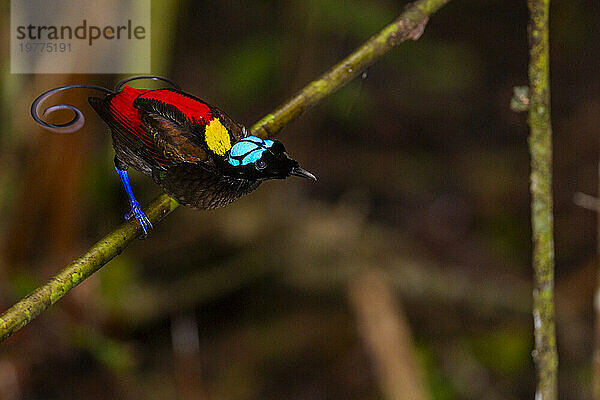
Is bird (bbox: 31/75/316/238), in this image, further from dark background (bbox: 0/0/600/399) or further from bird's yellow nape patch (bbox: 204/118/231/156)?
dark background (bbox: 0/0/600/399)

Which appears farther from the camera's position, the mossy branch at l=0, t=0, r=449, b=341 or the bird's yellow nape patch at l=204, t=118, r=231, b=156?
the bird's yellow nape patch at l=204, t=118, r=231, b=156

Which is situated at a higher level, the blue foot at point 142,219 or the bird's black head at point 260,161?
the bird's black head at point 260,161

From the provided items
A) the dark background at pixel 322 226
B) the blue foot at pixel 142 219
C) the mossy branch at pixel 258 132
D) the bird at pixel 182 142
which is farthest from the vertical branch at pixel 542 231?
the dark background at pixel 322 226

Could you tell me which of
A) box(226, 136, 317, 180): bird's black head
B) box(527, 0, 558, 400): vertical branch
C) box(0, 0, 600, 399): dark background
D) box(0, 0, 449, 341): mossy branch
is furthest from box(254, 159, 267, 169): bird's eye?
box(0, 0, 600, 399): dark background

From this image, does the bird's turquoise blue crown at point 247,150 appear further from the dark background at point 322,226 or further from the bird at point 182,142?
the dark background at point 322,226

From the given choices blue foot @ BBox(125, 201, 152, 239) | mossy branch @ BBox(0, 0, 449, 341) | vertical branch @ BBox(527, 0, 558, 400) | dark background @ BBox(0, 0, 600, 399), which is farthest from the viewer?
dark background @ BBox(0, 0, 600, 399)

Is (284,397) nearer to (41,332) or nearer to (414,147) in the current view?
(41,332)

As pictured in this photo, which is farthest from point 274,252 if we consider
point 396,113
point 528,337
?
point 396,113
